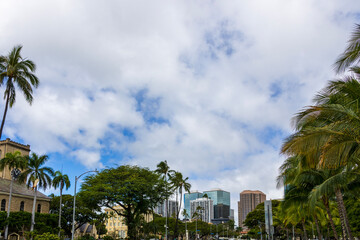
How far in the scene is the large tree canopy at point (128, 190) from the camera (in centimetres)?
4884

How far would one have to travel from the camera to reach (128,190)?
4903 cm

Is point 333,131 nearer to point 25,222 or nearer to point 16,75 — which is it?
point 16,75

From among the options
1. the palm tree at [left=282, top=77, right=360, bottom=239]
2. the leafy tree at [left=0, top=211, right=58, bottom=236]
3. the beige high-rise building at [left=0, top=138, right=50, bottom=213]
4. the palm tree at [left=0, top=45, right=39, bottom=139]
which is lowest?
the leafy tree at [left=0, top=211, right=58, bottom=236]

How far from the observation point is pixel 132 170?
2130 inches

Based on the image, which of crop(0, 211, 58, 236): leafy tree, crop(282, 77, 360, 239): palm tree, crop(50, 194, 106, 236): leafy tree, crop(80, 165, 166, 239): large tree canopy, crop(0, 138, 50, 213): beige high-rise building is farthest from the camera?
crop(50, 194, 106, 236): leafy tree

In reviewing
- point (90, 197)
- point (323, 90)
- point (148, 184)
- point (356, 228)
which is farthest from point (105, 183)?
point (323, 90)

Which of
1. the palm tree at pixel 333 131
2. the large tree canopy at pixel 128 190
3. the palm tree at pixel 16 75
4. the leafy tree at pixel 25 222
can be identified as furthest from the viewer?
the large tree canopy at pixel 128 190

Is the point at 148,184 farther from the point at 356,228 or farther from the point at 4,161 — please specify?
the point at 356,228

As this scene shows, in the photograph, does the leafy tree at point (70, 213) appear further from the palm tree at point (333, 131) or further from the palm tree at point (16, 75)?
the palm tree at point (333, 131)

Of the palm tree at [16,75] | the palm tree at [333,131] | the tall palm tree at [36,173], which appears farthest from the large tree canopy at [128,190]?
the palm tree at [333,131]

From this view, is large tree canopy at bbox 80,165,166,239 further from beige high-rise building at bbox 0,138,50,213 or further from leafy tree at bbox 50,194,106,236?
leafy tree at bbox 50,194,106,236

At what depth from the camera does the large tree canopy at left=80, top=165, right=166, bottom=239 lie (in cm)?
4884

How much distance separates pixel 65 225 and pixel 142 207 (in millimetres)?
26656

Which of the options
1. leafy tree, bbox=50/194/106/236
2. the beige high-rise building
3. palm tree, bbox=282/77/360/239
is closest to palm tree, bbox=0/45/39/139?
palm tree, bbox=282/77/360/239
